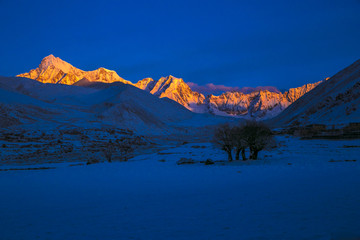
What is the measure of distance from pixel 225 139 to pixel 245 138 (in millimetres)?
1989

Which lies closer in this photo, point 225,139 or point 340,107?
point 225,139

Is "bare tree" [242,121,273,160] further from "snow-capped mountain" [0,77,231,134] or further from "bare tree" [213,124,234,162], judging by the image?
"snow-capped mountain" [0,77,231,134]

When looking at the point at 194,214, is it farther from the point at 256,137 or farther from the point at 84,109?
the point at 84,109

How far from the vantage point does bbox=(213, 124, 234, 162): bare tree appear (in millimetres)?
25766

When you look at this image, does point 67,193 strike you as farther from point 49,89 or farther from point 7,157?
point 49,89

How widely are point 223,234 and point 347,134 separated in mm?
44093

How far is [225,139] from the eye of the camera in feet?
Result: 85.9

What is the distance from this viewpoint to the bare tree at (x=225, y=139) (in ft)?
84.5

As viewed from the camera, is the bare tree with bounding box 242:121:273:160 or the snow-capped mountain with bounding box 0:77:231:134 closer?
the bare tree with bounding box 242:121:273:160

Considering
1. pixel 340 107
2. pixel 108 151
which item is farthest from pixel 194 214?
pixel 340 107

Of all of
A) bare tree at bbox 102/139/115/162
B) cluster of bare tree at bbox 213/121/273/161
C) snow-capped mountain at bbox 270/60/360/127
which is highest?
snow-capped mountain at bbox 270/60/360/127

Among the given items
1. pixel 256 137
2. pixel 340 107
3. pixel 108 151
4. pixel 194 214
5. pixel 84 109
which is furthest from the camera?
pixel 84 109

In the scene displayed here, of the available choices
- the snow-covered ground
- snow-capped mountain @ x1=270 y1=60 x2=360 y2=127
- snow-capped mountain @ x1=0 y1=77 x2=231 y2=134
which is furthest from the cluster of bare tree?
snow-capped mountain @ x1=0 y1=77 x2=231 y2=134

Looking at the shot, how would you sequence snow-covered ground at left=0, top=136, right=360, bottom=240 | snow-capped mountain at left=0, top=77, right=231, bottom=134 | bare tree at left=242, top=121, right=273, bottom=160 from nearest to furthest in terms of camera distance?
snow-covered ground at left=0, top=136, right=360, bottom=240 → bare tree at left=242, top=121, right=273, bottom=160 → snow-capped mountain at left=0, top=77, right=231, bottom=134
